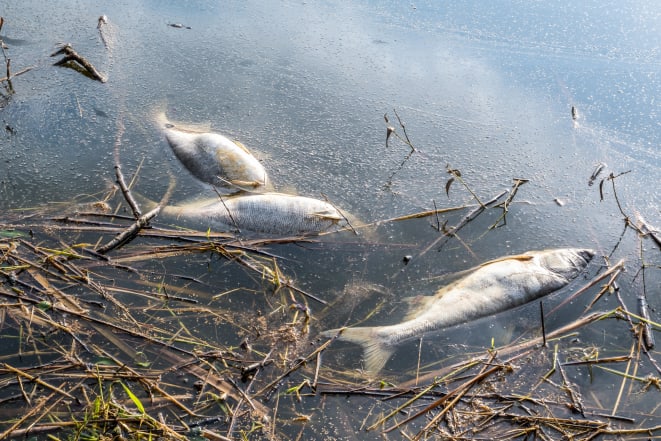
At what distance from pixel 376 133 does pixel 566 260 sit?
1972 mm

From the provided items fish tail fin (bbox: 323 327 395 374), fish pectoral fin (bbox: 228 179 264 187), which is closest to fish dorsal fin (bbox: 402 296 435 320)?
fish tail fin (bbox: 323 327 395 374)

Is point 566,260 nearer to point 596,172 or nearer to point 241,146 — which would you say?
point 596,172

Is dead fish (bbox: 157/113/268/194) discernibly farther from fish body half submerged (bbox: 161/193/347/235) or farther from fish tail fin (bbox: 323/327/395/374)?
fish tail fin (bbox: 323/327/395/374)

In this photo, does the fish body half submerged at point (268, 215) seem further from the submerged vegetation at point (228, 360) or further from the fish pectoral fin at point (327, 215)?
the submerged vegetation at point (228, 360)

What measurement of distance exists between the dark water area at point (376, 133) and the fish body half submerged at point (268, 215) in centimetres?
13

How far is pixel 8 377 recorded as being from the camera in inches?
117

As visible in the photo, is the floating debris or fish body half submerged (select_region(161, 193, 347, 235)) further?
the floating debris

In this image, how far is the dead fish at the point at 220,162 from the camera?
14.3 feet

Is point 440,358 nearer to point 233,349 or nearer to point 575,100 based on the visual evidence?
point 233,349

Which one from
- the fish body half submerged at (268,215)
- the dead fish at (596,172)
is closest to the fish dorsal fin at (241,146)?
the fish body half submerged at (268,215)

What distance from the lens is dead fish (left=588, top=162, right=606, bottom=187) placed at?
15.5ft

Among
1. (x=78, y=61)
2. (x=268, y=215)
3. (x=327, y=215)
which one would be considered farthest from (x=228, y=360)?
(x=78, y=61)

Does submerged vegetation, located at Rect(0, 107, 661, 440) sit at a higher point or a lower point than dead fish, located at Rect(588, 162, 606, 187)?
lower

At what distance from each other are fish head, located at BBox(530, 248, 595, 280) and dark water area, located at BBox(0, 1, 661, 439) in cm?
11
